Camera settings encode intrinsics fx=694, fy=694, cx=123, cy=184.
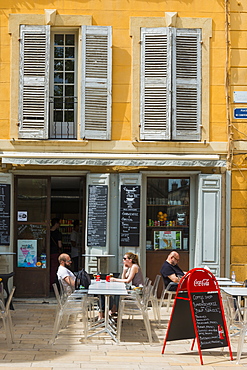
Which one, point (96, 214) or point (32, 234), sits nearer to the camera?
point (96, 214)

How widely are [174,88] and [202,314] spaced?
5780 mm

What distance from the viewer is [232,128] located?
13242 mm

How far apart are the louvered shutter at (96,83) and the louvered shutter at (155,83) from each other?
0.65m

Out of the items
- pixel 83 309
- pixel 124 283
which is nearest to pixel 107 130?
pixel 124 283

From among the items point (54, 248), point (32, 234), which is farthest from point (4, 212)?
point (54, 248)

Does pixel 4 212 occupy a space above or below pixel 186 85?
below

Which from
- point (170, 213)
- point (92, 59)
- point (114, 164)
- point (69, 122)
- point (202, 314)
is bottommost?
point (202, 314)

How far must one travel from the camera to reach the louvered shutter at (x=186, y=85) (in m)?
13.2

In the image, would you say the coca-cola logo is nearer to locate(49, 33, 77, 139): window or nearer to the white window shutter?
the white window shutter

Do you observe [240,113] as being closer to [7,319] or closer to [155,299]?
[155,299]

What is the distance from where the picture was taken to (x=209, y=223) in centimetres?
1309

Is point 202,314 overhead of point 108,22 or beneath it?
beneath

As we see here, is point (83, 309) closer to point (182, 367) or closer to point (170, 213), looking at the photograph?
point (182, 367)

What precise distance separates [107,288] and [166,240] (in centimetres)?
369
